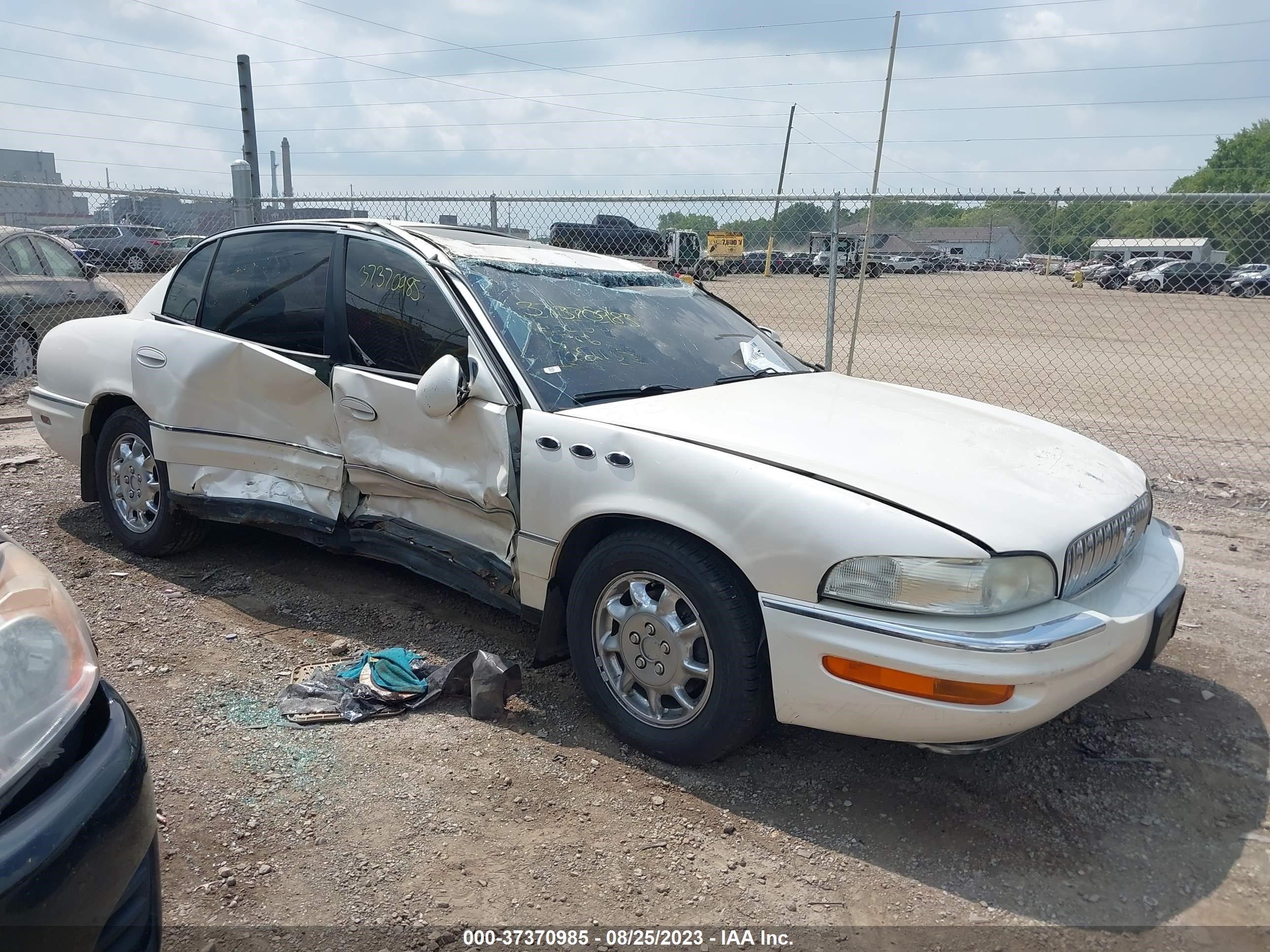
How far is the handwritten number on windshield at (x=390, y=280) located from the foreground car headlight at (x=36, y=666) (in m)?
2.02

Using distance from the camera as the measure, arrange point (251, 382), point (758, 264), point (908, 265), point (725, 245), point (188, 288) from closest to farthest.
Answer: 1. point (251, 382)
2. point (188, 288)
3. point (908, 265)
4. point (758, 264)
5. point (725, 245)

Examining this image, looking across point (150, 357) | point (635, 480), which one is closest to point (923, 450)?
point (635, 480)

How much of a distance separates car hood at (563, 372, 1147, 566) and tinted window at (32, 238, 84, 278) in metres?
9.16

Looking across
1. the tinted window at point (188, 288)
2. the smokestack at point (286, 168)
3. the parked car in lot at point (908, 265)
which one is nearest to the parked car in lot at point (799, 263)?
the parked car in lot at point (908, 265)

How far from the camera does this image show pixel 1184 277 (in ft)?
35.6

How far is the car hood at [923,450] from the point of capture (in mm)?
2732

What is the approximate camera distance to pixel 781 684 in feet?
9.14

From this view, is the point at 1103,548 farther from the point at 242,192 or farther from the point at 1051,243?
the point at 242,192

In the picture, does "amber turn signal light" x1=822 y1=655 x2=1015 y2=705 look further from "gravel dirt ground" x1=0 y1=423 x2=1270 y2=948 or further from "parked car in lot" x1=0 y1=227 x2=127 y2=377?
"parked car in lot" x1=0 y1=227 x2=127 y2=377

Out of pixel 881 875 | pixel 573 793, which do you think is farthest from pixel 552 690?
pixel 881 875

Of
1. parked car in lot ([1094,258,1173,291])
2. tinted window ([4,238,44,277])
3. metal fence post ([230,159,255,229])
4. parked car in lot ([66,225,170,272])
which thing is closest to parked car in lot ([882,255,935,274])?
parked car in lot ([1094,258,1173,291])

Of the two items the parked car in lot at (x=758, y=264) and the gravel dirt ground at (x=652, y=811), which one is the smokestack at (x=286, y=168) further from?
the gravel dirt ground at (x=652, y=811)

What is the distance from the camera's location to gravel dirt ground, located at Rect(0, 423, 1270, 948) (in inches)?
98.8

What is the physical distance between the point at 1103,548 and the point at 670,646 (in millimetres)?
1410
